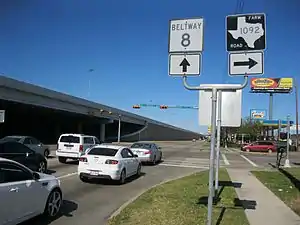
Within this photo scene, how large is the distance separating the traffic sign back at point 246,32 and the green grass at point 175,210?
3.77 metres

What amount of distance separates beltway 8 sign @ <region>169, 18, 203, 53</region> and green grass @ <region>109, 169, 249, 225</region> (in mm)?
3712

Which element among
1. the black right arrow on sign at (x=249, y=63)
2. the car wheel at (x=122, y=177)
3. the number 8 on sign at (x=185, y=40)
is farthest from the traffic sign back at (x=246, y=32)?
the car wheel at (x=122, y=177)

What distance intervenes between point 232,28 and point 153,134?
132 m

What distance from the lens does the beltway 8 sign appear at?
6.04 m

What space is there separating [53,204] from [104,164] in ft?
21.3

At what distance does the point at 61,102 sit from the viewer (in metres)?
63.0

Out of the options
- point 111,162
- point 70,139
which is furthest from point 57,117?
point 111,162

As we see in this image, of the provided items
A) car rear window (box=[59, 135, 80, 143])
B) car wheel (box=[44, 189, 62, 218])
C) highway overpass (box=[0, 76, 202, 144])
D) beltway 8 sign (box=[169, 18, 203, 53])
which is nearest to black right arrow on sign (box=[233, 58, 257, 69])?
beltway 8 sign (box=[169, 18, 203, 53])

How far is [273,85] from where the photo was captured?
3445 inches

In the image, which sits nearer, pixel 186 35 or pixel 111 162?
pixel 186 35

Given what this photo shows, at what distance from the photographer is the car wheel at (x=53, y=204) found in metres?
8.57

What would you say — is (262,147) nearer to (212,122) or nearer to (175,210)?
(175,210)

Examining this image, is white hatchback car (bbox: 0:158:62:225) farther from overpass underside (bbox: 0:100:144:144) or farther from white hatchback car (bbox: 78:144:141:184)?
overpass underside (bbox: 0:100:144:144)

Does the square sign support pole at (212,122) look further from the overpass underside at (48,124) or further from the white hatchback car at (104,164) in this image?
the overpass underside at (48,124)
